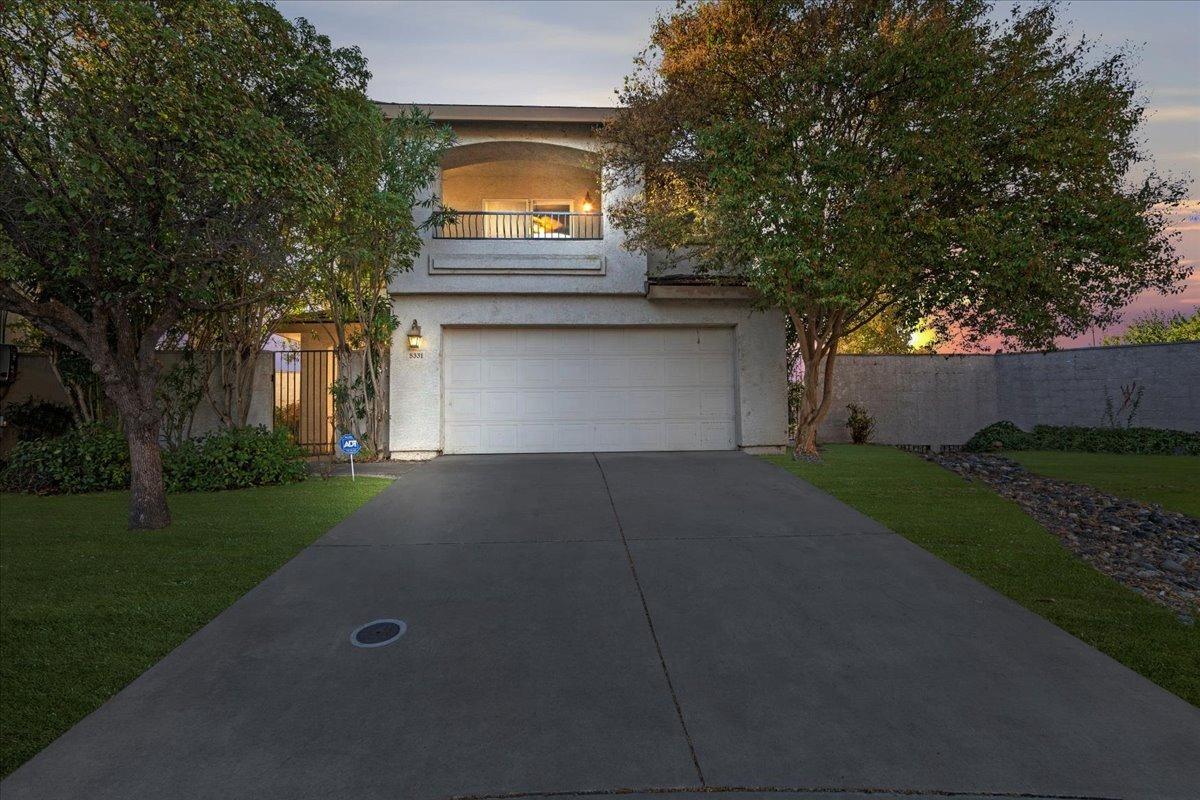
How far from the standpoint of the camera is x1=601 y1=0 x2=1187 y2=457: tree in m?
7.99

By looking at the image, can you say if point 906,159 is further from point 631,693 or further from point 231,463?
point 231,463

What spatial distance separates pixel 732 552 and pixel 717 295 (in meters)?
6.74

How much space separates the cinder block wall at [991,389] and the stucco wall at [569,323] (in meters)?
3.29

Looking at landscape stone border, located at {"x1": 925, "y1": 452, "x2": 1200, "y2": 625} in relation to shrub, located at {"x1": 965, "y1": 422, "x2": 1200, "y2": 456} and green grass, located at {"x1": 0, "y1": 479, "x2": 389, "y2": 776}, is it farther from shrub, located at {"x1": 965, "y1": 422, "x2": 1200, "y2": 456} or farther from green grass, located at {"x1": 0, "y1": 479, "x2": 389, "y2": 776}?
green grass, located at {"x1": 0, "y1": 479, "x2": 389, "y2": 776}

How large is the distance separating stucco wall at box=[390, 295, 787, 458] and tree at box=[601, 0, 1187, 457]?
6.80ft

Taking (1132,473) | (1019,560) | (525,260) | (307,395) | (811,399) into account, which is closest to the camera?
(1019,560)

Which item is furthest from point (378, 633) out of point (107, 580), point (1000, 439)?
point (1000, 439)

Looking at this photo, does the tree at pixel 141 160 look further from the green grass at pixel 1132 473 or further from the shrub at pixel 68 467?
the green grass at pixel 1132 473

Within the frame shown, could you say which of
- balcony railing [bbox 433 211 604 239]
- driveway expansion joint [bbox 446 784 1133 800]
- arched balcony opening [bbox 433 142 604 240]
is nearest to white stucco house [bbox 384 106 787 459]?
arched balcony opening [bbox 433 142 604 240]

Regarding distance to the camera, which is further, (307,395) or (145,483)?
(307,395)

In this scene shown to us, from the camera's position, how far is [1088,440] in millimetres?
12984

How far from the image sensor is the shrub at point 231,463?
8.57 m

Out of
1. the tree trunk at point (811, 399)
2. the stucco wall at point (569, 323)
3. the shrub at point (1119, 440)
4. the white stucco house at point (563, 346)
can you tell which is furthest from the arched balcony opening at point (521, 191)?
the shrub at point (1119, 440)

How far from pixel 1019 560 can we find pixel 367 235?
9.01 metres
